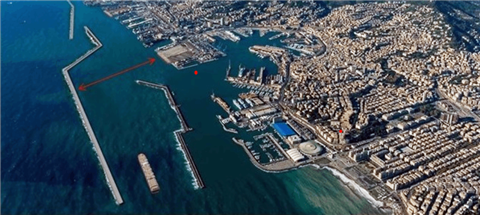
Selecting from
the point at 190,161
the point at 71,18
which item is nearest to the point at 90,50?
the point at 71,18

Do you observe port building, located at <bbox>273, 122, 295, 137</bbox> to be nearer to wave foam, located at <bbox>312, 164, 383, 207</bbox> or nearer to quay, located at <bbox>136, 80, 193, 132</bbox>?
wave foam, located at <bbox>312, 164, 383, 207</bbox>

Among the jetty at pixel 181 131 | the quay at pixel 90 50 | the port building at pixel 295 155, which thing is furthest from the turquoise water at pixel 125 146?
the port building at pixel 295 155

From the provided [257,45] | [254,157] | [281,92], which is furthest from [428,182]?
[257,45]

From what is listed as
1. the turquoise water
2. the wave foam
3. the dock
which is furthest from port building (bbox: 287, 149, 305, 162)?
the dock

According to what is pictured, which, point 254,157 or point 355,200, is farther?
point 254,157

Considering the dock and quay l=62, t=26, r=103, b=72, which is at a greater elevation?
the dock

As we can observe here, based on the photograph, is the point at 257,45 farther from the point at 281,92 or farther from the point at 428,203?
the point at 428,203

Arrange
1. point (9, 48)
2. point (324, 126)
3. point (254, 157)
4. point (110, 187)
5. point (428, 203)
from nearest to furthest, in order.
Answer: point (428, 203) → point (110, 187) → point (254, 157) → point (324, 126) → point (9, 48)
